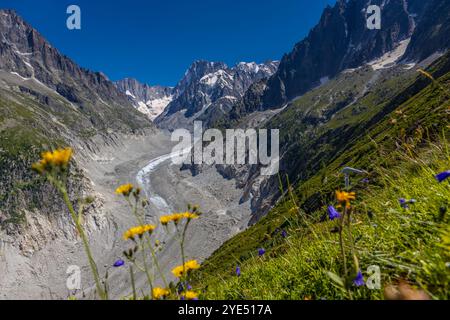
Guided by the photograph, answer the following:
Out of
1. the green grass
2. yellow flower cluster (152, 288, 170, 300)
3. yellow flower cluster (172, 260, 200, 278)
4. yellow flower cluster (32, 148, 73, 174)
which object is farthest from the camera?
yellow flower cluster (172, 260, 200, 278)

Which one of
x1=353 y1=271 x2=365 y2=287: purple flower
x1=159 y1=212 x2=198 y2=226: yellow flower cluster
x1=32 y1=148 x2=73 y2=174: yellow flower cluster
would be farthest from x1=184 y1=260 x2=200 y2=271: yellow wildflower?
x1=32 y1=148 x2=73 y2=174: yellow flower cluster

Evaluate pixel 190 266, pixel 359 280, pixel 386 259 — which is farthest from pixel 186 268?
pixel 386 259

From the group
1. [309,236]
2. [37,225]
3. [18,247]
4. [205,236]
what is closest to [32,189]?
[37,225]

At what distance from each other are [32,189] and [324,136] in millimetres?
126835

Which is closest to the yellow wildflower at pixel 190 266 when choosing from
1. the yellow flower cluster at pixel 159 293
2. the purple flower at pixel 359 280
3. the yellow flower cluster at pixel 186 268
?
the yellow flower cluster at pixel 186 268

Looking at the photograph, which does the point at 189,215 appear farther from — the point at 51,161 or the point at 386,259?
the point at 386,259

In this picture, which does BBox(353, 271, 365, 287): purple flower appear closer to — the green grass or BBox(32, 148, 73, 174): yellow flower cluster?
the green grass

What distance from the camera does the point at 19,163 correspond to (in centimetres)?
16012

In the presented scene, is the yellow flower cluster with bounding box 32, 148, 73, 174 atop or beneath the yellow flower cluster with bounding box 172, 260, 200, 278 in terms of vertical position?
atop

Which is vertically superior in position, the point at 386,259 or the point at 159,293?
the point at 386,259

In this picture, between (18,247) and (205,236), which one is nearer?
(18,247)

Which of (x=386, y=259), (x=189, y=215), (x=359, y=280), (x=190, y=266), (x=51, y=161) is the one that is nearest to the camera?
(x=51, y=161)
